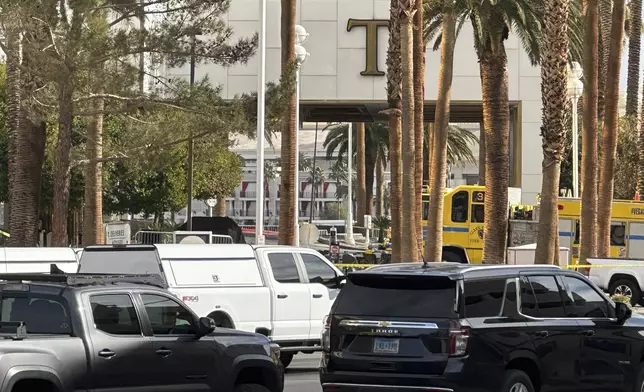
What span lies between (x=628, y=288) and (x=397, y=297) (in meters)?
22.6

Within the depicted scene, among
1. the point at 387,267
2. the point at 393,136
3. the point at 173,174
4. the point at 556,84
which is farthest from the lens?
the point at 173,174

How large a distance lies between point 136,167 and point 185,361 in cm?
1860

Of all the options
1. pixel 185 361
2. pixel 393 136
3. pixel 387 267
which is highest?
pixel 393 136

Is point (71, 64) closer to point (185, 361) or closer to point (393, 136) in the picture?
point (393, 136)

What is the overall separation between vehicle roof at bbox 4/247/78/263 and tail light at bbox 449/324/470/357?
9.69 m

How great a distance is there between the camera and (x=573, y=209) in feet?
135

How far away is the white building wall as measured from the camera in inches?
2192

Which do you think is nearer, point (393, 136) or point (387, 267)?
point (387, 267)

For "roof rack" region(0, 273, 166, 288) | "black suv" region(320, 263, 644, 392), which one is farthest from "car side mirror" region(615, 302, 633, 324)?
"roof rack" region(0, 273, 166, 288)

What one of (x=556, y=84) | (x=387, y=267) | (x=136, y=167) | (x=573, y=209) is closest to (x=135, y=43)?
(x=136, y=167)

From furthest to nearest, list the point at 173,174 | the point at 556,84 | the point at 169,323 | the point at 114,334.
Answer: the point at 173,174, the point at 556,84, the point at 169,323, the point at 114,334

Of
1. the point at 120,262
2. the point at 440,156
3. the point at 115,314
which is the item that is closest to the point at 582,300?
the point at 115,314

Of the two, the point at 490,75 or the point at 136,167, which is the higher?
the point at 490,75

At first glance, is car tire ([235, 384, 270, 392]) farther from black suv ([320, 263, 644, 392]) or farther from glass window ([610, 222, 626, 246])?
glass window ([610, 222, 626, 246])
